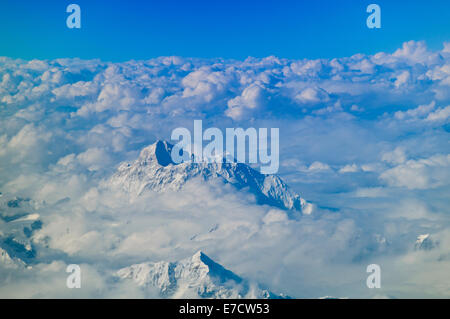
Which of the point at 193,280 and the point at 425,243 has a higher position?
the point at 425,243

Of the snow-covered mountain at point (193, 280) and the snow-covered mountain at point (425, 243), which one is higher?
the snow-covered mountain at point (425, 243)

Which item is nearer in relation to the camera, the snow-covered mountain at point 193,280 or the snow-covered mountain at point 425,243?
the snow-covered mountain at point 193,280

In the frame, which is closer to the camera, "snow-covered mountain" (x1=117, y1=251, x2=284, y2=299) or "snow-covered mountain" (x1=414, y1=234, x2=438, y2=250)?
"snow-covered mountain" (x1=117, y1=251, x2=284, y2=299)

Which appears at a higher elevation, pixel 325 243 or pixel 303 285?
pixel 325 243

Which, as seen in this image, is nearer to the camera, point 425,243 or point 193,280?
point 193,280

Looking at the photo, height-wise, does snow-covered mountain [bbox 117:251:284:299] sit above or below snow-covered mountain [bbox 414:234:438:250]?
below
